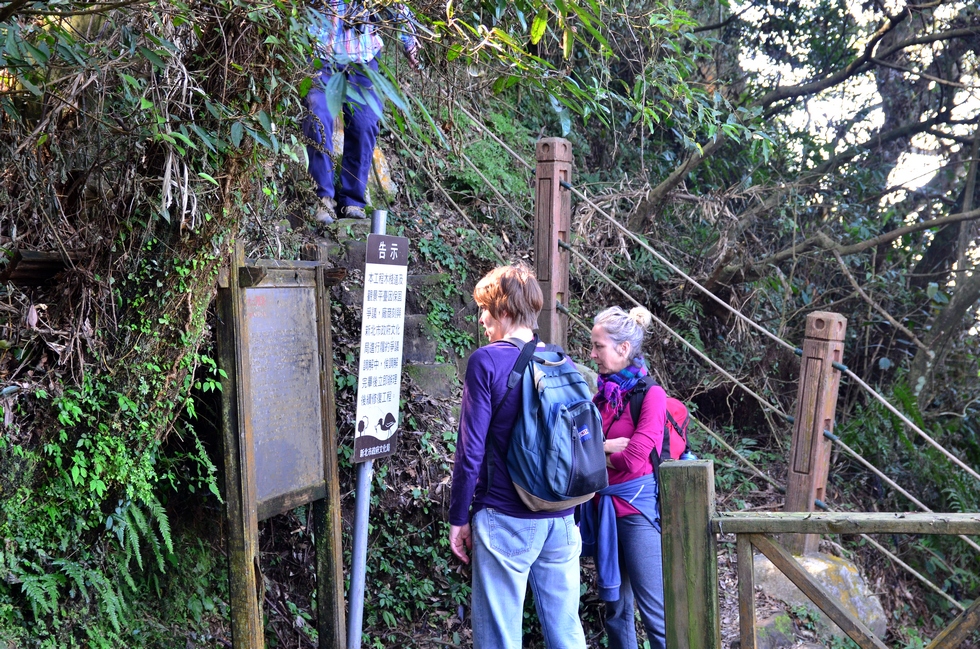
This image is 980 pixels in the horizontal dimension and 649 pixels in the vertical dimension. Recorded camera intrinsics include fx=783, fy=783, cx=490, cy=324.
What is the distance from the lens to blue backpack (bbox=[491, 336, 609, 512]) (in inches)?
106

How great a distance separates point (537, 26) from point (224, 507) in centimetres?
215

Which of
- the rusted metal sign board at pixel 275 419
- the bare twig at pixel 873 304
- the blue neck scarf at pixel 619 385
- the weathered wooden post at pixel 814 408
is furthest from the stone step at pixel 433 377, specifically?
the bare twig at pixel 873 304

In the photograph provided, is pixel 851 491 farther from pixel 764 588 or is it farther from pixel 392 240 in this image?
pixel 392 240

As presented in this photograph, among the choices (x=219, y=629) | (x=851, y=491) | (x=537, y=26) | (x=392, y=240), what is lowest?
(x=851, y=491)

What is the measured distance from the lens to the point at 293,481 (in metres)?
3.17

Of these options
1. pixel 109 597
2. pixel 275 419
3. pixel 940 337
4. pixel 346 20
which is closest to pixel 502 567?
pixel 275 419

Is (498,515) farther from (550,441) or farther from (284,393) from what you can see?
(284,393)

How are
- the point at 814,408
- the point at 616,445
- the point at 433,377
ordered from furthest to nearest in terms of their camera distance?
the point at 433,377, the point at 814,408, the point at 616,445

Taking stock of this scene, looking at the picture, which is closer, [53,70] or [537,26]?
[537,26]

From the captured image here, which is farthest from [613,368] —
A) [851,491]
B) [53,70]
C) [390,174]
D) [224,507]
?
[851,491]

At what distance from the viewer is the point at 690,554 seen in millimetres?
2258

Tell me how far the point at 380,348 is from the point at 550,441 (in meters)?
1.07

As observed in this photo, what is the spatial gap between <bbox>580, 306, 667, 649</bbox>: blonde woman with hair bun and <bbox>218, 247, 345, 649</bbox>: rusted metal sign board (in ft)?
3.77

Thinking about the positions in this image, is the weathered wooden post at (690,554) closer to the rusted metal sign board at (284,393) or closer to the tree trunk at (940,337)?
the rusted metal sign board at (284,393)
